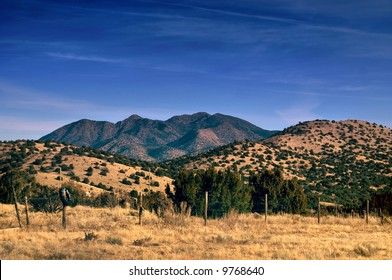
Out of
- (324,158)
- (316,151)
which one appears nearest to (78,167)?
(324,158)

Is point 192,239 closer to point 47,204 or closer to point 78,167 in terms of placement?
point 47,204

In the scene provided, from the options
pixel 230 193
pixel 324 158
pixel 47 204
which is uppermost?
pixel 324 158

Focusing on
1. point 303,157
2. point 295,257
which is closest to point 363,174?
point 303,157

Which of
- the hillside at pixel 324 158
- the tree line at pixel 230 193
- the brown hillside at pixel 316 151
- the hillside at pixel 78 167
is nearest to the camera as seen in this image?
the tree line at pixel 230 193

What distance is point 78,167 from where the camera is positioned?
6012 cm

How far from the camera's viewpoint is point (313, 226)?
2427 cm

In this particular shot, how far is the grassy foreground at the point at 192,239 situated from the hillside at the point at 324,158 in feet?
89.5

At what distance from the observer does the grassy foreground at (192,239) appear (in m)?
14.2

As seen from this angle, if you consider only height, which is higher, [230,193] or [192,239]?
[230,193]

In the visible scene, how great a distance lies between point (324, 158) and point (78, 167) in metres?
49.6

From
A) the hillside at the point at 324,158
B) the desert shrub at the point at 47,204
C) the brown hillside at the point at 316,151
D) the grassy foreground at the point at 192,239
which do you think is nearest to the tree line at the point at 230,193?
the grassy foreground at the point at 192,239

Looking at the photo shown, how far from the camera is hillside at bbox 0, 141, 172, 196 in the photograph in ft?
171

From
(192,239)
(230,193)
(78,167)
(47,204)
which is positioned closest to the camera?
(192,239)

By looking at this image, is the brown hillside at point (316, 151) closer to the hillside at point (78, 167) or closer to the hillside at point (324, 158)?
the hillside at point (324, 158)
